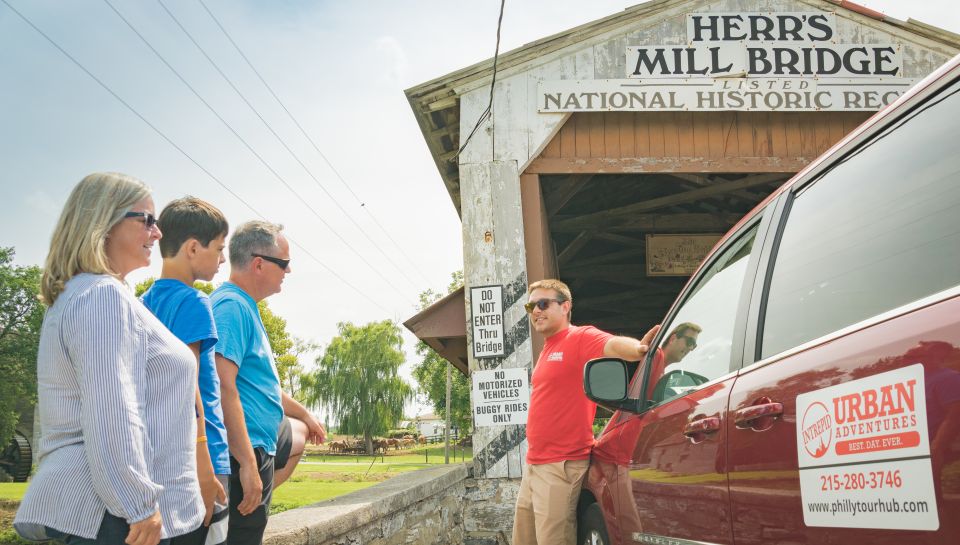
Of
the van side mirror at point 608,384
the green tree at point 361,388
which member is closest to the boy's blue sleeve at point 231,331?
the van side mirror at point 608,384

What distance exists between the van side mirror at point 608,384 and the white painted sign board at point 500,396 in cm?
440

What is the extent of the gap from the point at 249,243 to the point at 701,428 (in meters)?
1.84

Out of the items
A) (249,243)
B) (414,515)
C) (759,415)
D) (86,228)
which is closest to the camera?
(759,415)

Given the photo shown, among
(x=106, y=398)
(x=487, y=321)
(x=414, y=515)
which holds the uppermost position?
(x=487, y=321)

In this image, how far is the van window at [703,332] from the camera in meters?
2.38

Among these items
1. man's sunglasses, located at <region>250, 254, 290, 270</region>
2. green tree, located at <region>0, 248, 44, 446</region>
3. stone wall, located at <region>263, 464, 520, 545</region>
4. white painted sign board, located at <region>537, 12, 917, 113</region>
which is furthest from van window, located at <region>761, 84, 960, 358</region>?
green tree, located at <region>0, 248, 44, 446</region>

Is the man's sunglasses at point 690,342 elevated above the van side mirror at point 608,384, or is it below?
above

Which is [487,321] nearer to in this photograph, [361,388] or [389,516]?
[389,516]

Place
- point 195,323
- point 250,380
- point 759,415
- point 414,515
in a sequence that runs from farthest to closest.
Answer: point 414,515
point 250,380
point 195,323
point 759,415

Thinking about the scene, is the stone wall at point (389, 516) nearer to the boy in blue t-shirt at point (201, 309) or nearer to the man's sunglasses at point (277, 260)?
the boy in blue t-shirt at point (201, 309)

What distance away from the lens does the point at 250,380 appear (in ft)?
9.29

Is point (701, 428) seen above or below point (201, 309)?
below

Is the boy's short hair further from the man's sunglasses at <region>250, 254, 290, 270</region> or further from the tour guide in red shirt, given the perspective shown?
the tour guide in red shirt

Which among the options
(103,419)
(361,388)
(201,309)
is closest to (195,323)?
(201,309)
